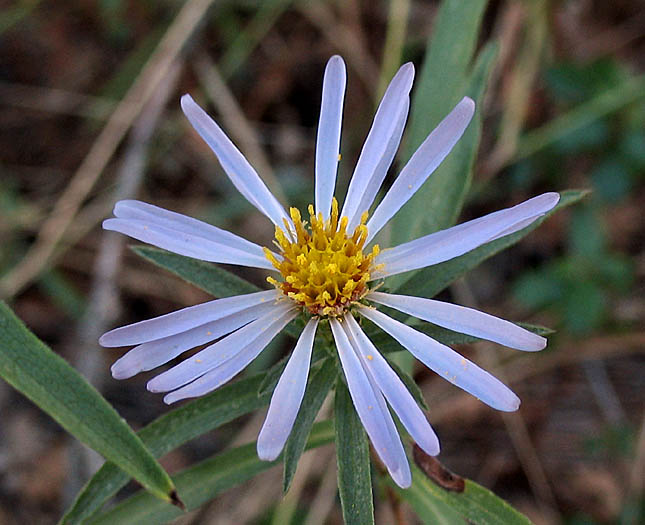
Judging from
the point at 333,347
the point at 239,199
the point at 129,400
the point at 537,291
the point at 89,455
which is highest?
the point at 239,199

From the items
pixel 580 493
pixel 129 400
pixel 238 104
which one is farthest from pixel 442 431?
pixel 238 104

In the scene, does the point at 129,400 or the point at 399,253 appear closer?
the point at 399,253

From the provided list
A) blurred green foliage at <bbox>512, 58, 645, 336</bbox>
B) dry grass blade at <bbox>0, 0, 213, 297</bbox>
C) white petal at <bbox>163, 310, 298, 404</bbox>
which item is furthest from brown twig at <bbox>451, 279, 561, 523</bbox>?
dry grass blade at <bbox>0, 0, 213, 297</bbox>

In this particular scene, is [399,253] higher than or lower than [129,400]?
lower

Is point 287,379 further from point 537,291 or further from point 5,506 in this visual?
point 5,506

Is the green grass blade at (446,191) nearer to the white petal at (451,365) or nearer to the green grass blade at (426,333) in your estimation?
the green grass blade at (426,333)

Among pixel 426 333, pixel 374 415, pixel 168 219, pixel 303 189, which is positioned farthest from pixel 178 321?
pixel 303 189

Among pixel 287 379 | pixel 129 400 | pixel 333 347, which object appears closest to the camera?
pixel 287 379

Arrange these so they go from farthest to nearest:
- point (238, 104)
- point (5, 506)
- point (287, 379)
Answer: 1. point (238, 104)
2. point (5, 506)
3. point (287, 379)

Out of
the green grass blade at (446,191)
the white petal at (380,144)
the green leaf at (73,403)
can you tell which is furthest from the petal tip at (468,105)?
the green leaf at (73,403)
